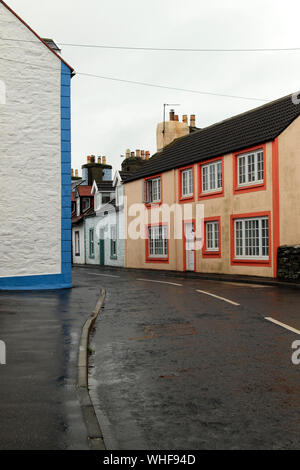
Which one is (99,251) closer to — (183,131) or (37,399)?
(183,131)

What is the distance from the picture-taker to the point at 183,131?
39.5 metres

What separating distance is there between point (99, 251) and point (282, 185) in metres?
22.2

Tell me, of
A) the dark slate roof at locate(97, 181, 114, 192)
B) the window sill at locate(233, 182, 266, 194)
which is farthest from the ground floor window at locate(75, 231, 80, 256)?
→ the window sill at locate(233, 182, 266, 194)

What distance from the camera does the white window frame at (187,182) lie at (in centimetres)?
2967

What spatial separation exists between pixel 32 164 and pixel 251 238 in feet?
35.8

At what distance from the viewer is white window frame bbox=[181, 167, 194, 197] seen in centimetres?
2967

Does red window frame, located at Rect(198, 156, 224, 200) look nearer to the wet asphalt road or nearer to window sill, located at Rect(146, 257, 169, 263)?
window sill, located at Rect(146, 257, 169, 263)

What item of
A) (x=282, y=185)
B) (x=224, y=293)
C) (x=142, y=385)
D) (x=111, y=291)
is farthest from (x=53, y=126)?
(x=142, y=385)

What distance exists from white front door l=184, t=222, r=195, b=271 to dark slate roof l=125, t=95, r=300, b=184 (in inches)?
140

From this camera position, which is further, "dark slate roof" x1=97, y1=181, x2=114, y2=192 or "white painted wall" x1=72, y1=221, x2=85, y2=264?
"white painted wall" x1=72, y1=221, x2=85, y2=264

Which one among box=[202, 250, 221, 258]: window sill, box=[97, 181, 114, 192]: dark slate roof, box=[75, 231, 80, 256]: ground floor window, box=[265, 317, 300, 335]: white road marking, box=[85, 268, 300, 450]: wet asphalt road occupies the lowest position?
box=[85, 268, 300, 450]: wet asphalt road

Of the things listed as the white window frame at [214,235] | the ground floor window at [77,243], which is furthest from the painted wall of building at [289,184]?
the ground floor window at [77,243]

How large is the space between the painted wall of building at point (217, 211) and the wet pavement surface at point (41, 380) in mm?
13429

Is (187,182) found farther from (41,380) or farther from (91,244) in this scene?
(41,380)
